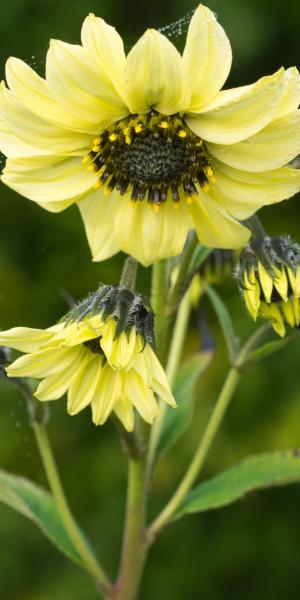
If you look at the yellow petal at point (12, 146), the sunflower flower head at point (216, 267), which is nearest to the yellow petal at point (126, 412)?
the yellow petal at point (12, 146)

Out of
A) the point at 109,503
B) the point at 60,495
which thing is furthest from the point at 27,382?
the point at 109,503

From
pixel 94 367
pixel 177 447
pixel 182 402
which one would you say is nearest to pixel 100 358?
pixel 94 367

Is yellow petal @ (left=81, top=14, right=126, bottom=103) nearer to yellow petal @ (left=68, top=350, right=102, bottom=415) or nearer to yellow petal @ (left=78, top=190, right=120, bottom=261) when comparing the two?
yellow petal @ (left=78, top=190, right=120, bottom=261)

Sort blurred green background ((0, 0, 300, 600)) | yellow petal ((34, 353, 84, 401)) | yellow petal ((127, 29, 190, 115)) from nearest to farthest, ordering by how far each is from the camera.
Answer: yellow petal ((127, 29, 190, 115)), yellow petal ((34, 353, 84, 401)), blurred green background ((0, 0, 300, 600))

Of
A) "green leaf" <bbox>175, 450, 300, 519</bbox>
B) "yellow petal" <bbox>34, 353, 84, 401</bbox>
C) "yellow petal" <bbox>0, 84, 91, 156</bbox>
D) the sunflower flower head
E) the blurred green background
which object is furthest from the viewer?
the blurred green background

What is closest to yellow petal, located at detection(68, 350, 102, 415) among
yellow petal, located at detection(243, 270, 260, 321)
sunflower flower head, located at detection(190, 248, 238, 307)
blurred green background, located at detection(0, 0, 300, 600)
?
yellow petal, located at detection(243, 270, 260, 321)

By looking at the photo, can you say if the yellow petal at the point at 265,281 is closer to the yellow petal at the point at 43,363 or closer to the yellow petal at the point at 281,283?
the yellow petal at the point at 281,283

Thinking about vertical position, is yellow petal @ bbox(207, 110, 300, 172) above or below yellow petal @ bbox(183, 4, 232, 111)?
below
